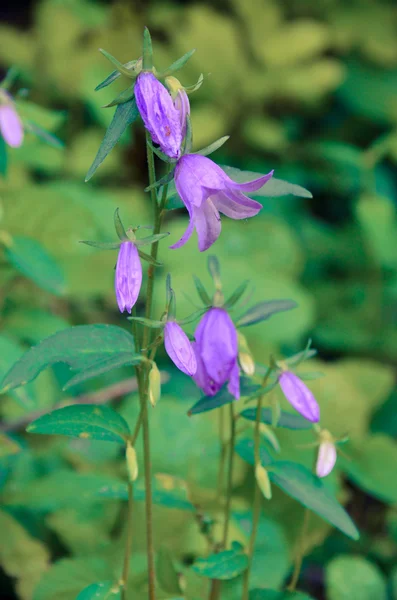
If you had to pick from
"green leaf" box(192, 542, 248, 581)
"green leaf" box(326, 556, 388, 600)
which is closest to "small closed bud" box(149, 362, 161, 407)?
"green leaf" box(192, 542, 248, 581)

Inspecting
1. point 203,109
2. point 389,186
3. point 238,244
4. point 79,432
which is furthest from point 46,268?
point 389,186

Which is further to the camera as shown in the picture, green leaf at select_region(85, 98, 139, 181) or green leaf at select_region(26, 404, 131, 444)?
green leaf at select_region(26, 404, 131, 444)

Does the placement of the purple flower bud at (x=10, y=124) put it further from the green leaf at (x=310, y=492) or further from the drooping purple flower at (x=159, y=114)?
the green leaf at (x=310, y=492)

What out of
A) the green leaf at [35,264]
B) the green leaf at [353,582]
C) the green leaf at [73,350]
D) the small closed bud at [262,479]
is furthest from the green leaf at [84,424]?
the green leaf at [353,582]

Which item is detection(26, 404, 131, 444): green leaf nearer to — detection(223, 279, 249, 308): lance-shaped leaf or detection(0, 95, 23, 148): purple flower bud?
detection(223, 279, 249, 308): lance-shaped leaf

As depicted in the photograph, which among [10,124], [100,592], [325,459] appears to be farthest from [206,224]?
[10,124]
